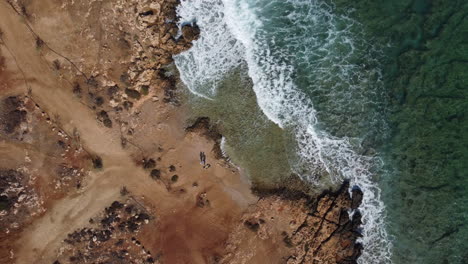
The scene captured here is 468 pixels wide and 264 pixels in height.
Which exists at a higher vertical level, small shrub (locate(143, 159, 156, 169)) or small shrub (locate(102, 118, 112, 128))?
small shrub (locate(102, 118, 112, 128))

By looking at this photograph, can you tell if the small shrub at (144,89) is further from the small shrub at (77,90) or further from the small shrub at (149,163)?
the small shrub at (149,163)

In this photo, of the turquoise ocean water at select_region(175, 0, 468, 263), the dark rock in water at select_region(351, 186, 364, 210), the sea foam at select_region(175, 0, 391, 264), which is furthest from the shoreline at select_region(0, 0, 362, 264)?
the dark rock in water at select_region(351, 186, 364, 210)

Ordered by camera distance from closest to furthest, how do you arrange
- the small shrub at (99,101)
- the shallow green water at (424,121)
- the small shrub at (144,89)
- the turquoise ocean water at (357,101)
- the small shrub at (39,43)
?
the small shrub at (39,43) < the small shrub at (99,101) < the small shrub at (144,89) < the turquoise ocean water at (357,101) < the shallow green water at (424,121)

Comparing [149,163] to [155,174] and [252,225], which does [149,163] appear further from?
[252,225]

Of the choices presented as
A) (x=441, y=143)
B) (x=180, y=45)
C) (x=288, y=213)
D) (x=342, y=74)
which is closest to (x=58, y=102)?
(x=180, y=45)

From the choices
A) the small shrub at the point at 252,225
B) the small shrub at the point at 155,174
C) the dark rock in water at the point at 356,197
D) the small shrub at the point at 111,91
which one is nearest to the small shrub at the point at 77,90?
the small shrub at the point at 111,91

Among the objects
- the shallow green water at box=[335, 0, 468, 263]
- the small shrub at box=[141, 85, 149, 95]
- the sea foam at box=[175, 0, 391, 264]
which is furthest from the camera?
the shallow green water at box=[335, 0, 468, 263]

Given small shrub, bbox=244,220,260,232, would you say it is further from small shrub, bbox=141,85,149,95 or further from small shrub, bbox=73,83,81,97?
small shrub, bbox=73,83,81,97

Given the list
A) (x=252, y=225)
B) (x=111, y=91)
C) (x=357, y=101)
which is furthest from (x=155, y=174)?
(x=357, y=101)
